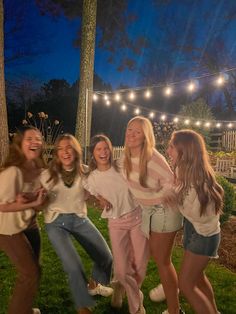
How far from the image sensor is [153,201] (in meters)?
3.08

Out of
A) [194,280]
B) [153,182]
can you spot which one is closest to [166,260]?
[194,280]

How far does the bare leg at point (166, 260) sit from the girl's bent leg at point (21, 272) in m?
1.10

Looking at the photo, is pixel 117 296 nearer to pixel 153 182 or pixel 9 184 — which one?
pixel 153 182

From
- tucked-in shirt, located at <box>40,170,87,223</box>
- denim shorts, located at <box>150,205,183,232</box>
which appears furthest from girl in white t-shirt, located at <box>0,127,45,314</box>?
denim shorts, located at <box>150,205,183,232</box>

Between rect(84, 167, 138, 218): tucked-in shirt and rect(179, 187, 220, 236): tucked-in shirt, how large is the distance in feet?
2.28

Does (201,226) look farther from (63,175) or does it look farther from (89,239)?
(63,175)

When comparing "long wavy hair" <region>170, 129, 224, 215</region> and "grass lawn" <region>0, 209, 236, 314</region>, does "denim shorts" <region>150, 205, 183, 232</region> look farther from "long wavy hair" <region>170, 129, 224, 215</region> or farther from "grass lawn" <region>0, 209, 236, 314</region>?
"grass lawn" <region>0, 209, 236, 314</region>

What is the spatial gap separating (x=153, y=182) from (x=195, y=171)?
48 cm

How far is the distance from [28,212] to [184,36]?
2372 centimetres

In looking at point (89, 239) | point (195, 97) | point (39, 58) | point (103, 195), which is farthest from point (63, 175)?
point (39, 58)

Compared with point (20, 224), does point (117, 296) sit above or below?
below

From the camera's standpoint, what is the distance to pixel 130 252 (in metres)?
3.34

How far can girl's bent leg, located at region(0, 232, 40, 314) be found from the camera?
2.88 metres

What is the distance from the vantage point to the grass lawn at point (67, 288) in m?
3.53
